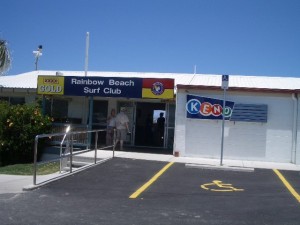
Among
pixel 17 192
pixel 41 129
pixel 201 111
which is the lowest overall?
pixel 17 192

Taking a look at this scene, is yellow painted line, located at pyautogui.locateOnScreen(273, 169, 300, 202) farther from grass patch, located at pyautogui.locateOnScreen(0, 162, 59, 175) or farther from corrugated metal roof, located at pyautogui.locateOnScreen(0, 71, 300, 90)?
corrugated metal roof, located at pyautogui.locateOnScreen(0, 71, 300, 90)

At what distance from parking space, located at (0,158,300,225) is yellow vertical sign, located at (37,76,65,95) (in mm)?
5927

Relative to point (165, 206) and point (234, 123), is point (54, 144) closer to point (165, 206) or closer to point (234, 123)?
point (234, 123)

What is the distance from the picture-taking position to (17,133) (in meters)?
15.6

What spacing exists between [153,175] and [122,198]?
289cm

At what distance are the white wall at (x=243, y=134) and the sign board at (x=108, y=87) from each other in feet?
2.47

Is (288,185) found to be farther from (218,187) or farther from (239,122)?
(239,122)

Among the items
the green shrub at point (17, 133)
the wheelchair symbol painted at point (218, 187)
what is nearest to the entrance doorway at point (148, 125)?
the green shrub at point (17, 133)

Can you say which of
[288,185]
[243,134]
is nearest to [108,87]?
[243,134]

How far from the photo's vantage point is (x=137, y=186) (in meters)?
9.14

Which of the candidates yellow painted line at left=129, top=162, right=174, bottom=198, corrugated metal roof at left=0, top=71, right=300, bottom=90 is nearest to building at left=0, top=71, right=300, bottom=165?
yellow painted line at left=129, top=162, right=174, bottom=198

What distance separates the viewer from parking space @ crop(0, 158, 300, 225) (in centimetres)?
643

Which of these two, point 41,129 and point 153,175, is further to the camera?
point 41,129

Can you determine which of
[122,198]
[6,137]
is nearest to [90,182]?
[122,198]
